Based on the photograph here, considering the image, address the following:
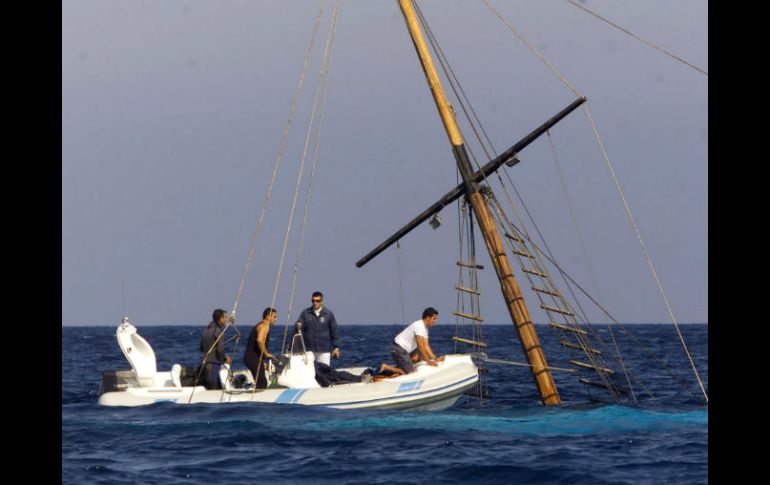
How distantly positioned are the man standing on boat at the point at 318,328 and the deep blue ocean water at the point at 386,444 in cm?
192

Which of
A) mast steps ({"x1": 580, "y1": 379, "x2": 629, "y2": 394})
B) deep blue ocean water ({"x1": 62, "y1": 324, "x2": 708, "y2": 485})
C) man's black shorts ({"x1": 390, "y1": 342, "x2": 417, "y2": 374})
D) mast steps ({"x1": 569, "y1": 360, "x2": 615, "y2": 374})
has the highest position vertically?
man's black shorts ({"x1": 390, "y1": 342, "x2": 417, "y2": 374})

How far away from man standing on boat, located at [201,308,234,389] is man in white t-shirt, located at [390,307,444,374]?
112 inches

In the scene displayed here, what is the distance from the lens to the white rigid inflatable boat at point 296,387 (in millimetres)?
19406

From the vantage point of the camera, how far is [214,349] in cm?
2016

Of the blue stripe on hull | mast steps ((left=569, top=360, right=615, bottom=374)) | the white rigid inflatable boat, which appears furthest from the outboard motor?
mast steps ((left=569, top=360, right=615, bottom=374))

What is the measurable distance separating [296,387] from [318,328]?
1236mm

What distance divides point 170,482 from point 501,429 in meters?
5.99

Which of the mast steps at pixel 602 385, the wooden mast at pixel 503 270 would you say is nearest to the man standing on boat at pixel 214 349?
the wooden mast at pixel 503 270

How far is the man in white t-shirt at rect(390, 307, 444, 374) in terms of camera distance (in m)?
19.8

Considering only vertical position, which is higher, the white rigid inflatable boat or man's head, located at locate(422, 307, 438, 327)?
man's head, located at locate(422, 307, 438, 327)

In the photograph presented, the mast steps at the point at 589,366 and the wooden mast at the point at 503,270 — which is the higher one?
the wooden mast at the point at 503,270

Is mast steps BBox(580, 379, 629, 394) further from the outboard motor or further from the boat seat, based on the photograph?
the outboard motor

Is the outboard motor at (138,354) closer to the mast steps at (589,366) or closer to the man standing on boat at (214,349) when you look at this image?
the man standing on boat at (214,349)
